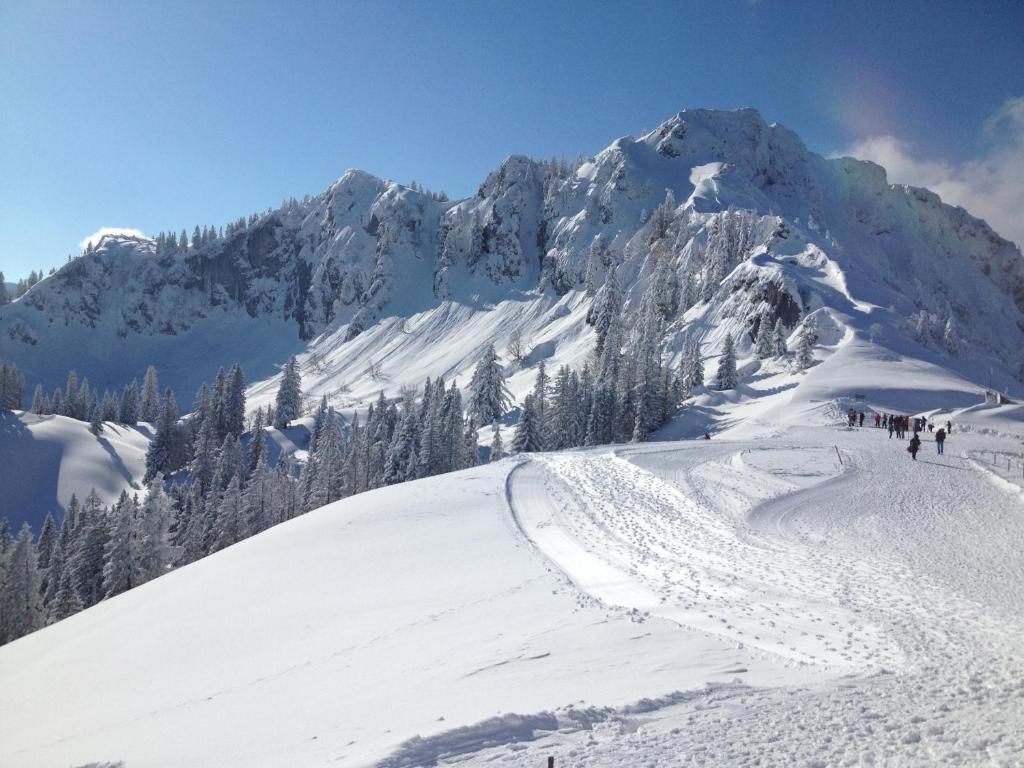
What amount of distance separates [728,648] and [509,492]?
1744cm

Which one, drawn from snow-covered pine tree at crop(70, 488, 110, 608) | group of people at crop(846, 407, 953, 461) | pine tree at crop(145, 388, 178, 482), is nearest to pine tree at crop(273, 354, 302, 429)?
pine tree at crop(145, 388, 178, 482)

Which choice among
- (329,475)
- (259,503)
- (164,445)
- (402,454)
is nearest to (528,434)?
(402,454)

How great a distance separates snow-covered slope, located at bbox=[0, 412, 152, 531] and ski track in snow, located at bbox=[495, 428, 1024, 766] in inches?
3215

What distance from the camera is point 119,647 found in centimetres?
1759

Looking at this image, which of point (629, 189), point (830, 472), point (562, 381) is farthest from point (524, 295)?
point (830, 472)

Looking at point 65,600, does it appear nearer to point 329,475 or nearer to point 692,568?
point 329,475

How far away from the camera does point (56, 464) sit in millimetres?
86625

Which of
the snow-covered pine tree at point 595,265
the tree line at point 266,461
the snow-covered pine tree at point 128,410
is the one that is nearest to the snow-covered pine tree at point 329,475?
the tree line at point 266,461

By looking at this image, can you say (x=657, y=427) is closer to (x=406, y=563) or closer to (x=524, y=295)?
(x=406, y=563)

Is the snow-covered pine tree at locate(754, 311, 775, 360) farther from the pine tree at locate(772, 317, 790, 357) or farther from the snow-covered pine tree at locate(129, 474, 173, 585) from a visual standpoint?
the snow-covered pine tree at locate(129, 474, 173, 585)

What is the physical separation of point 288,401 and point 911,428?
93474 millimetres

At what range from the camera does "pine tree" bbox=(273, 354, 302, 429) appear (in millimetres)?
104300

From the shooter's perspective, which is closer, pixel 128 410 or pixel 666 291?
pixel 128 410

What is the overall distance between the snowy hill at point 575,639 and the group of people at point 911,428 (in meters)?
3.06
